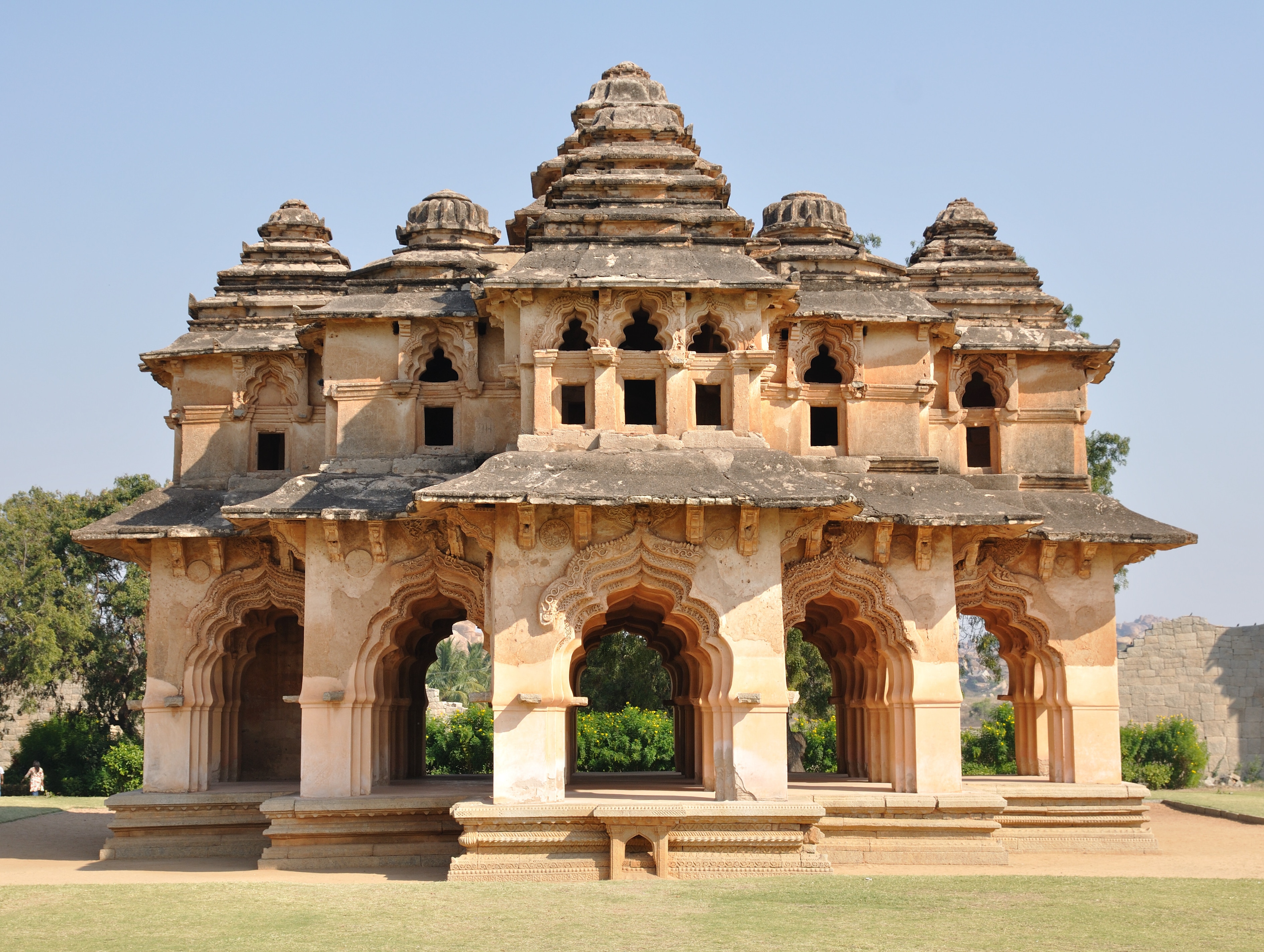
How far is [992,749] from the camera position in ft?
96.8

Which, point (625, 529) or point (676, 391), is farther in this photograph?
point (676, 391)

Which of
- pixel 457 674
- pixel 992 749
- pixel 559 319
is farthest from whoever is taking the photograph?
pixel 457 674

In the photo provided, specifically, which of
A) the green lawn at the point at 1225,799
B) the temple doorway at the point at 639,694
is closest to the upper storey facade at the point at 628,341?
the temple doorway at the point at 639,694

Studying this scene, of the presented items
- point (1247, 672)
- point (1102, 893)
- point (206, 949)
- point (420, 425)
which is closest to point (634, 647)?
Answer: point (1247, 672)

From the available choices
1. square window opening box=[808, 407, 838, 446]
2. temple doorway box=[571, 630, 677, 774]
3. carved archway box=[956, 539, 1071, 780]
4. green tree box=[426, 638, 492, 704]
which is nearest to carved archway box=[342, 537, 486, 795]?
temple doorway box=[571, 630, 677, 774]

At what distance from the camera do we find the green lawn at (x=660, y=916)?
382 inches

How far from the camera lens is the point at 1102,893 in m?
11.8

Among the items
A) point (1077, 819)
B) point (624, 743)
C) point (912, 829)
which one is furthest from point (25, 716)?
point (1077, 819)

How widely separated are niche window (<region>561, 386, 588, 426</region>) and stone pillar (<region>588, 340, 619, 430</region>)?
21 cm

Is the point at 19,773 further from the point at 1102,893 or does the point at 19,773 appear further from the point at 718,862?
the point at 1102,893

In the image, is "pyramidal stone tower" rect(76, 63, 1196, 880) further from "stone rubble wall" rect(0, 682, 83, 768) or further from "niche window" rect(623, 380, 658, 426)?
"stone rubble wall" rect(0, 682, 83, 768)

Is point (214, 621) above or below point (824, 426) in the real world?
below

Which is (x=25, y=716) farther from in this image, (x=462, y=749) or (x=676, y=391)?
(x=676, y=391)

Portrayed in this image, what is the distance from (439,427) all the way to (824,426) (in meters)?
4.85
